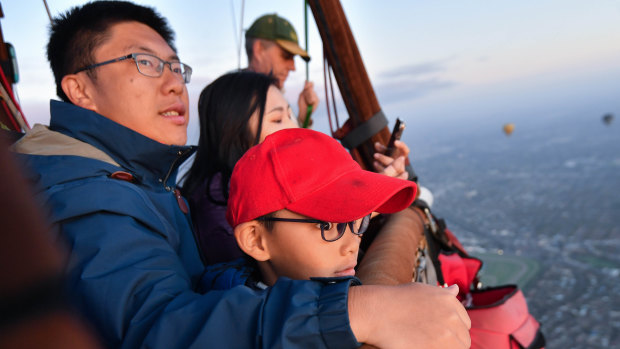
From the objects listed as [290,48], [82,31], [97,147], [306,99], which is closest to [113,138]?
[97,147]

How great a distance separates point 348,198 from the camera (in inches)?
50.6

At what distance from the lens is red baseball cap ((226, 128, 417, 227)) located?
127 centimetres

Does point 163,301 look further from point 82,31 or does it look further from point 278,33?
point 278,33

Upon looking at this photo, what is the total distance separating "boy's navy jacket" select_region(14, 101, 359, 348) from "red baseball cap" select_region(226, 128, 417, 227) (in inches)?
12.5

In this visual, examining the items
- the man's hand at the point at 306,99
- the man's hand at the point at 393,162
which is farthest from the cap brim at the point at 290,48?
the man's hand at the point at 393,162

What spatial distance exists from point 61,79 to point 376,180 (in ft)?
5.24

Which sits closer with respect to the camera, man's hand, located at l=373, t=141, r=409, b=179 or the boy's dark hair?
the boy's dark hair

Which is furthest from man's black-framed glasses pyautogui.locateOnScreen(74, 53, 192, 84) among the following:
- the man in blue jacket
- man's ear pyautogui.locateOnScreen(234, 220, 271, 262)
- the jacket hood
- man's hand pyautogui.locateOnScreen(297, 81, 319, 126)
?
man's hand pyautogui.locateOnScreen(297, 81, 319, 126)

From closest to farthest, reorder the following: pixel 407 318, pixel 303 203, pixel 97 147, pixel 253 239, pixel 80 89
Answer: pixel 407 318, pixel 303 203, pixel 253 239, pixel 97 147, pixel 80 89

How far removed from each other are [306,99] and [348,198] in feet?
8.70

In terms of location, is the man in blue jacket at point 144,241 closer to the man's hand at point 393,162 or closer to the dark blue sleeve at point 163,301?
the dark blue sleeve at point 163,301

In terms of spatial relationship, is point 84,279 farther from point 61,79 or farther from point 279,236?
point 61,79

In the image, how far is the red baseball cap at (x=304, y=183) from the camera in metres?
1.27

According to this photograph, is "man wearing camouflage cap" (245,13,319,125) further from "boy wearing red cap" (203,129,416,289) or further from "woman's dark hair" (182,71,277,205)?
"boy wearing red cap" (203,129,416,289)
